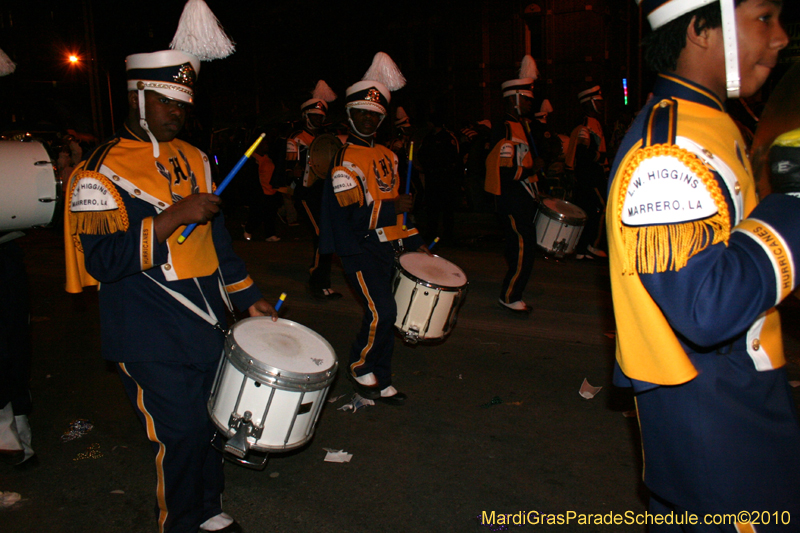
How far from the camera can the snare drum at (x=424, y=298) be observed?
4.32m

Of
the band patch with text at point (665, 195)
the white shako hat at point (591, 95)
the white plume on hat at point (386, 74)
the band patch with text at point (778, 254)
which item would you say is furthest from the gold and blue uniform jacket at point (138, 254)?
the white shako hat at point (591, 95)

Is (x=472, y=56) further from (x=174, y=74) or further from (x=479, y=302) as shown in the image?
(x=174, y=74)

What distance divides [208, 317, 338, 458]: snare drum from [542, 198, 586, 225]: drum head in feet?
13.8

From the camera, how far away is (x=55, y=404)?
475 centimetres

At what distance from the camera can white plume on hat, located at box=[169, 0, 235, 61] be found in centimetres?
294

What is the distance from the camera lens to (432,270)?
4.56 meters

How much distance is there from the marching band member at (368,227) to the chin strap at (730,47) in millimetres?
3062

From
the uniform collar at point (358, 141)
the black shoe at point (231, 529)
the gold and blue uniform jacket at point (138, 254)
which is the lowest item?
the black shoe at point (231, 529)

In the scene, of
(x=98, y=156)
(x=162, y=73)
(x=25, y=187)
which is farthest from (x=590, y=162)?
(x=98, y=156)

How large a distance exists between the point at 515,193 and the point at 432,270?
2.46m

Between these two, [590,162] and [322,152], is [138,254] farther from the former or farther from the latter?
[590,162]

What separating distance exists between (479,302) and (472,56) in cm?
2869

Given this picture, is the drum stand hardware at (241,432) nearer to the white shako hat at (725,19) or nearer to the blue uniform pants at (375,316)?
the blue uniform pants at (375,316)

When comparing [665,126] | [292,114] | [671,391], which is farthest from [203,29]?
[292,114]
